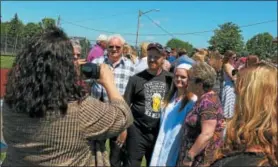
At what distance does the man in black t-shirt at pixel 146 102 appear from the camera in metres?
4.43

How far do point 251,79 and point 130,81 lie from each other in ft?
8.92

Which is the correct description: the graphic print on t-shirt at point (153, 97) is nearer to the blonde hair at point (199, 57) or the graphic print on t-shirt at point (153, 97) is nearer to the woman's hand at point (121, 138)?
the woman's hand at point (121, 138)

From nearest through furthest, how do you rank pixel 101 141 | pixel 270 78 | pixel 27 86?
pixel 270 78 < pixel 27 86 < pixel 101 141

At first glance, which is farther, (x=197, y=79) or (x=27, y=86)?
(x=197, y=79)

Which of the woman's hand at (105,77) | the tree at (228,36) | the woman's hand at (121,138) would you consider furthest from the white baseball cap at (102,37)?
the tree at (228,36)

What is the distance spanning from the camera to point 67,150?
2.15 meters

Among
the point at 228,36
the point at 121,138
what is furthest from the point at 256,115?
the point at 228,36

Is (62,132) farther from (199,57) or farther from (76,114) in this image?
(199,57)

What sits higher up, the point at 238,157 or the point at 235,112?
the point at 235,112

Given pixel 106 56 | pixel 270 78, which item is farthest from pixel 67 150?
pixel 106 56

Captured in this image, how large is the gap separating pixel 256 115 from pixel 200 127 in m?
1.56

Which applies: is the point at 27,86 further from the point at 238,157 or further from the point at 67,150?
the point at 238,157

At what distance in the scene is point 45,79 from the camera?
6.81 feet

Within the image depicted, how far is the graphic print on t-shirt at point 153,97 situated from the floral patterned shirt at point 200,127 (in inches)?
39.3
